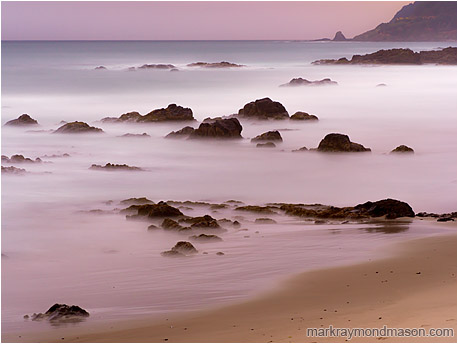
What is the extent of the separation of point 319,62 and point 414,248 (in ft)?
184

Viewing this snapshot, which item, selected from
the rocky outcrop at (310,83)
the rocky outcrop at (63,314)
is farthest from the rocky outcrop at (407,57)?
the rocky outcrop at (63,314)

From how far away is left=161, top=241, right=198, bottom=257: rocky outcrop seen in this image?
31.2 feet

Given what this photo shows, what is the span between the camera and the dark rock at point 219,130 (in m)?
19.8

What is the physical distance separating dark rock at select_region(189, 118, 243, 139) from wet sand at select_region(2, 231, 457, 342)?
11606mm

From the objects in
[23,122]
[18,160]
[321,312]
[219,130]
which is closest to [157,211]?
[321,312]

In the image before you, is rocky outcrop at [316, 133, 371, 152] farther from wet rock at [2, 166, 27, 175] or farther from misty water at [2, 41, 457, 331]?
wet rock at [2, 166, 27, 175]

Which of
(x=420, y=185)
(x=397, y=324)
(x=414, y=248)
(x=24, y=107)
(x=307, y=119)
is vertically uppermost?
(x=24, y=107)

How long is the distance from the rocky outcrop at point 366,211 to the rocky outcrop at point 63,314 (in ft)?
17.5

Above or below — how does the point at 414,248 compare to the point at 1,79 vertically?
→ below

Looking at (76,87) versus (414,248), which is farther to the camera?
(76,87)

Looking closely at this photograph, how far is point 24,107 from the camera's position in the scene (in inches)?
1308

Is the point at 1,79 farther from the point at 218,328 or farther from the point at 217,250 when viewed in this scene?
the point at 218,328

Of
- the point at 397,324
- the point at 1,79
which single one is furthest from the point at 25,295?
the point at 1,79

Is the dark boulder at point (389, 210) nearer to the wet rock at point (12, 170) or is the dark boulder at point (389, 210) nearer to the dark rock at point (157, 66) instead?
the wet rock at point (12, 170)
